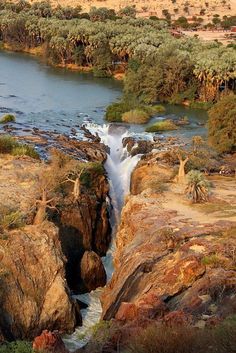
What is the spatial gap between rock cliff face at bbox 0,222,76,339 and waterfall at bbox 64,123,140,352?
101 centimetres

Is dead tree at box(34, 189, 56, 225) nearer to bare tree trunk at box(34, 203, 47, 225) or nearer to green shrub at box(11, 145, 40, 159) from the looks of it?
bare tree trunk at box(34, 203, 47, 225)

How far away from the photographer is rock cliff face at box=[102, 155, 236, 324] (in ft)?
61.2

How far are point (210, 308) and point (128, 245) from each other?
332 inches

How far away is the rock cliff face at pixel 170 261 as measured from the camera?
18.6m

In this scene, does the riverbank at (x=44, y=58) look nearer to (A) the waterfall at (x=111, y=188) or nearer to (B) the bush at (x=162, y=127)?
(B) the bush at (x=162, y=127)

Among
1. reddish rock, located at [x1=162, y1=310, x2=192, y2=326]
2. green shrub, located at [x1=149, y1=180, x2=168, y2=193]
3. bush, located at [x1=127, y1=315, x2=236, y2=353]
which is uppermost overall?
bush, located at [x1=127, y1=315, x2=236, y2=353]

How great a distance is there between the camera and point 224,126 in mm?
42875

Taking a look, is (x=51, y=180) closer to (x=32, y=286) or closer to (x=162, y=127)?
(x=32, y=286)

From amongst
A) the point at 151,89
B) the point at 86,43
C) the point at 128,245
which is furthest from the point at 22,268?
the point at 86,43

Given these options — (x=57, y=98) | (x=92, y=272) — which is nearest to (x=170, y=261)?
(x=92, y=272)

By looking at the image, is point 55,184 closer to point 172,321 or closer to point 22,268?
point 22,268

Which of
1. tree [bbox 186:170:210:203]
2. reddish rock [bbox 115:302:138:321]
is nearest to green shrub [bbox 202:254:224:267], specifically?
reddish rock [bbox 115:302:138:321]

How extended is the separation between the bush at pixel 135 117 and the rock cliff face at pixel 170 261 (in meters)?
21.9

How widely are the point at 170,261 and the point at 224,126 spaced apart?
21.9 meters
